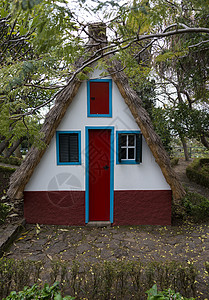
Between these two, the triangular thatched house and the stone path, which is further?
the triangular thatched house

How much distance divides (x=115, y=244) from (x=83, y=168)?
1912 millimetres

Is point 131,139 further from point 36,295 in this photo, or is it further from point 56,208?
point 36,295

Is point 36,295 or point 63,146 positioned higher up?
point 63,146

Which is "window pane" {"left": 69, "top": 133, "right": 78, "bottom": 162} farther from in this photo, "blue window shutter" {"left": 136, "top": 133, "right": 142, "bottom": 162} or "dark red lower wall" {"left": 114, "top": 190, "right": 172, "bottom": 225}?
"blue window shutter" {"left": 136, "top": 133, "right": 142, "bottom": 162}

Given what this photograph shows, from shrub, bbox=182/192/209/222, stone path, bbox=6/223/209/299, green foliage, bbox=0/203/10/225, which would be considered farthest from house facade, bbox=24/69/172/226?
shrub, bbox=182/192/209/222

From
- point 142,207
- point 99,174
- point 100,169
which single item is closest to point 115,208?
point 142,207

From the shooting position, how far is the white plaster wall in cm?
528

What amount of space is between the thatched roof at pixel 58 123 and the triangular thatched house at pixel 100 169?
0.11ft

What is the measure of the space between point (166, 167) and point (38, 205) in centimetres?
327

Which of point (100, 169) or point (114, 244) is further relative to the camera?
point (100, 169)

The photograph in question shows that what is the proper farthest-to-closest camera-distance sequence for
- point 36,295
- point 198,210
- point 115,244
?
point 198,210 → point 115,244 → point 36,295

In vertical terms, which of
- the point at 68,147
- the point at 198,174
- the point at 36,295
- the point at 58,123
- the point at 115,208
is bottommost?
the point at 198,174

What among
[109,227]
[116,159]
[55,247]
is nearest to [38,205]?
[55,247]

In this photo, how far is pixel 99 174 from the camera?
5484mm
